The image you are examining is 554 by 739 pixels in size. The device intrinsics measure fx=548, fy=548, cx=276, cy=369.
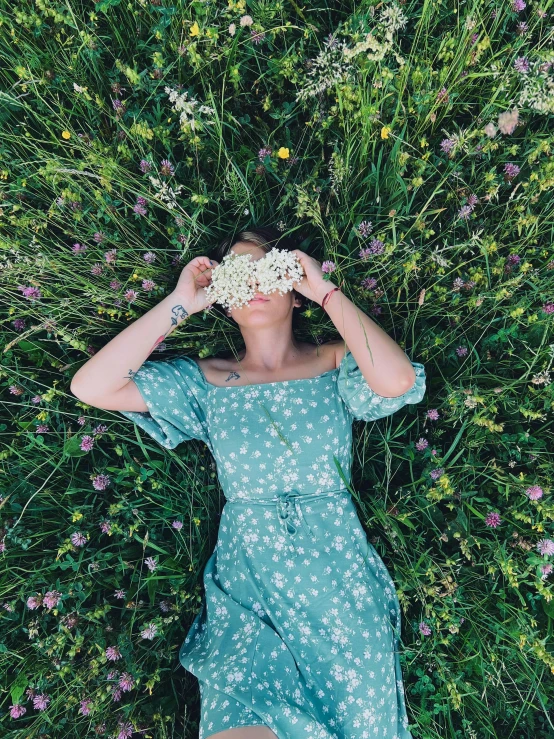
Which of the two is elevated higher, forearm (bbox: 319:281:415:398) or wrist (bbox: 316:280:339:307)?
wrist (bbox: 316:280:339:307)

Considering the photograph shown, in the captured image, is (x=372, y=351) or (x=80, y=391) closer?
(x=372, y=351)

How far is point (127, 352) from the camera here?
7.15ft

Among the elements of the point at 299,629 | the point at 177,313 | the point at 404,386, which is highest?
the point at 177,313

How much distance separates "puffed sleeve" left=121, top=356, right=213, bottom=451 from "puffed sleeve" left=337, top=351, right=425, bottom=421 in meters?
0.61

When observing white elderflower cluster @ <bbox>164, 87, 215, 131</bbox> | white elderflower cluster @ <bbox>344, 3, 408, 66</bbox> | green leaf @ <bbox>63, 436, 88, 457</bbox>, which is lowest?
green leaf @ <bbox>63, 436, 88, 457</bbox>

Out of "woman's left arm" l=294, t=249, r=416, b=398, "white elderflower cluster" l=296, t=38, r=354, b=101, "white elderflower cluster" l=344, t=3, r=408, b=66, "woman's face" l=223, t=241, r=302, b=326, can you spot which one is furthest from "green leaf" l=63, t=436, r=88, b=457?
"white elderflower cluster" l=344, t=3, r=408, b=66

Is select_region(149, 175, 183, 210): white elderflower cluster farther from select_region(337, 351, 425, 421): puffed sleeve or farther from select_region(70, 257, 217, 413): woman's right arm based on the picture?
select_region(337, 351, 425, 421): puffed sleeve

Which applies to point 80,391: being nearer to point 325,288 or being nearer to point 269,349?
point 269,349

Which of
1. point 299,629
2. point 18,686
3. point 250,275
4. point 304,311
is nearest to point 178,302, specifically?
point 250,275

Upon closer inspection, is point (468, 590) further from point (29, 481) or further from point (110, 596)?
point (29, 481)

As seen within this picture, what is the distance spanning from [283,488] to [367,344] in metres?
0.71

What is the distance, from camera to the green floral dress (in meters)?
2.09

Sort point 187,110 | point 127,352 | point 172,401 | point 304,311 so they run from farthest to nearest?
point 304,311 → point 172,401 → point 127,352 → point 187,110

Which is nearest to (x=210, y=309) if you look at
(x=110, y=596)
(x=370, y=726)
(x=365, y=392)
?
(x=365, y=392)
